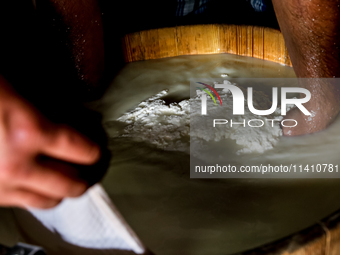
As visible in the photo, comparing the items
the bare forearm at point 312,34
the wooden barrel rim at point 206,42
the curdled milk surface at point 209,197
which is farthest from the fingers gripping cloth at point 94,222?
the wooden barrel rim at point 206,42

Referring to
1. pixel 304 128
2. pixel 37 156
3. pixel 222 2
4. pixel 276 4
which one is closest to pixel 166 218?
pixel 37 156

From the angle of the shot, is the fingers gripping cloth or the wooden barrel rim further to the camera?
the wooden barrel rim

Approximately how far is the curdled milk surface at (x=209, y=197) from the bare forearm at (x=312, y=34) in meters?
0.24

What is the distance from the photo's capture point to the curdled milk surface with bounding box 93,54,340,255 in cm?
72

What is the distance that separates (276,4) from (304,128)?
0.50 meters

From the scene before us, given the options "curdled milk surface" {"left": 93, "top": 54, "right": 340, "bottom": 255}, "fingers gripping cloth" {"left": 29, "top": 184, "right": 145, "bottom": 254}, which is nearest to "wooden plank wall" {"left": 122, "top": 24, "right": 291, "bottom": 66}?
"curdled milk surface" {"left": 93, "top": 54, "right": 340, "bottom": 255}

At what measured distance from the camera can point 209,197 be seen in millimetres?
855

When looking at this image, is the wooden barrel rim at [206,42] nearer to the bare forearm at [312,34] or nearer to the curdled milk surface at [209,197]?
the bare forearm at [312,34]

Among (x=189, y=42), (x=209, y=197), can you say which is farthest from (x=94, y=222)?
(x=189, y=42)

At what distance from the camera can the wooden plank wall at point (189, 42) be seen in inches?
69.9

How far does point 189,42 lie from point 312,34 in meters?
0.92

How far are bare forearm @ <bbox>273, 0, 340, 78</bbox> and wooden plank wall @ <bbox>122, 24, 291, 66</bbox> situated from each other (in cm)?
60

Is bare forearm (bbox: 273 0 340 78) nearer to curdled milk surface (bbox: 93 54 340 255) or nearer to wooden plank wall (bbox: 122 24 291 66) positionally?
curdled milk surface (bbox: 93 54 340 255)

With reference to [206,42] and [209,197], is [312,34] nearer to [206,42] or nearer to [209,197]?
[209,197]
